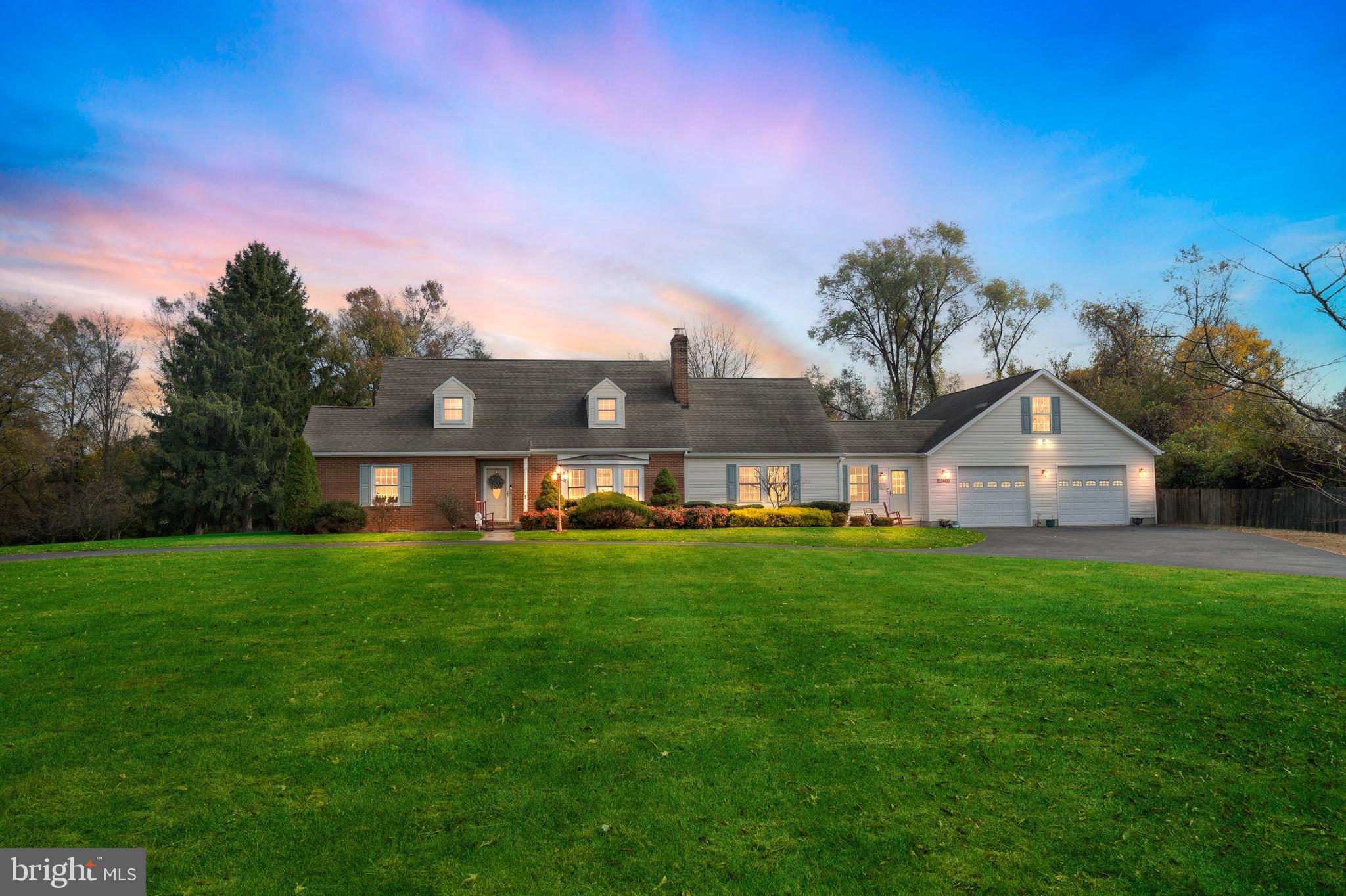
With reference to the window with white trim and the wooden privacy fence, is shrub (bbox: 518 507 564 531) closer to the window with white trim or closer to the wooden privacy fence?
the window with white trim

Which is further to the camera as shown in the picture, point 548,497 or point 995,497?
point 995,497

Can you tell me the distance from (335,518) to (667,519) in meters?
11.0

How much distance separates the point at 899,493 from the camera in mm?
29250

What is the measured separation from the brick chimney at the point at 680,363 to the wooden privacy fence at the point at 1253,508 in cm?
2065

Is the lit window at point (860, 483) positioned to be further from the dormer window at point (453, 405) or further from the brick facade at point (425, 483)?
the dormer window at point (453, 405)

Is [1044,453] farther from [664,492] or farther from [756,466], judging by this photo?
[664,492]

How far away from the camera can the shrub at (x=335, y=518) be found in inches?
906

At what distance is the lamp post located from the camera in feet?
74.5

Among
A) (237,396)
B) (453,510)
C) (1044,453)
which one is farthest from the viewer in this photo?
(237,396)

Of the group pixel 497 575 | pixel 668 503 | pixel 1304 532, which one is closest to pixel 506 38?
pixel 497 575

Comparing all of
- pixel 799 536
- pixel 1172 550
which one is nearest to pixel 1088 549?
pixel 1172 550

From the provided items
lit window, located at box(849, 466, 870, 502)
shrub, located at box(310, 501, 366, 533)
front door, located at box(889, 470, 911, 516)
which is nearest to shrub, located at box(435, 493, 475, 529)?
shrub, located at box(310, 501, 366, 533)

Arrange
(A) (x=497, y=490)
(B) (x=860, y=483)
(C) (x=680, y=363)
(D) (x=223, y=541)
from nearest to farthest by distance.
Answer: (D) (x=223, y=541), (A) (x=497, y=490), (B) (x=860, y=483), (C) (x=680, y=363)

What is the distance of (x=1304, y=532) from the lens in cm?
2238
